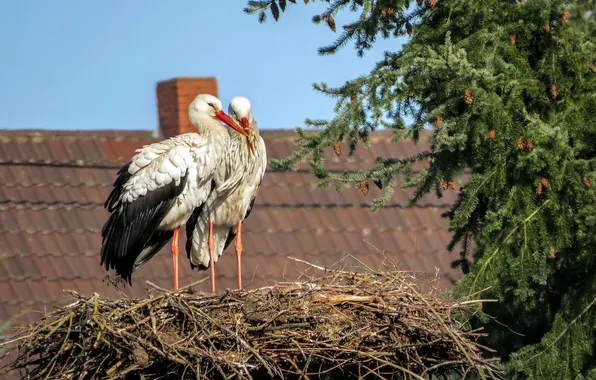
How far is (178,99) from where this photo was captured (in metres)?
17.2

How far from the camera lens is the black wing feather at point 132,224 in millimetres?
9680

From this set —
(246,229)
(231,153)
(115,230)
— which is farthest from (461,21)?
(246,229)

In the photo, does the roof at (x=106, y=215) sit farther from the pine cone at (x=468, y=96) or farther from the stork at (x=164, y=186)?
the pine cone at (x=468, y=96)

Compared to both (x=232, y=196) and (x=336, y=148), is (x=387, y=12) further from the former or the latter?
(x=232, y=196)

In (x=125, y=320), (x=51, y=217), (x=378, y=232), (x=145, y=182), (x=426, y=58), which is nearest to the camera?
(x=125, y=320)

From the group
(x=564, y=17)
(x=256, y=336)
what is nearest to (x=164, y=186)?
(x=256, y=336)

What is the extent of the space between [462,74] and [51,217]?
24.0 ft

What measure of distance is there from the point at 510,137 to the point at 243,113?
6.67ft

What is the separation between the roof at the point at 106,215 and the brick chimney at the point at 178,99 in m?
0.45

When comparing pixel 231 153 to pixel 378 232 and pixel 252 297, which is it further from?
pixel 378 232

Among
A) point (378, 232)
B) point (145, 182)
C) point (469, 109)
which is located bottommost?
point (378, 232)

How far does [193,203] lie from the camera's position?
9.77m

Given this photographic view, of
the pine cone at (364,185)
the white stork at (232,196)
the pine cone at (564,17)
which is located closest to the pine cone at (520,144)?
the pine cone at (564,17)

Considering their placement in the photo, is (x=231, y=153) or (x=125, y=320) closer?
(x=125, y=320)
